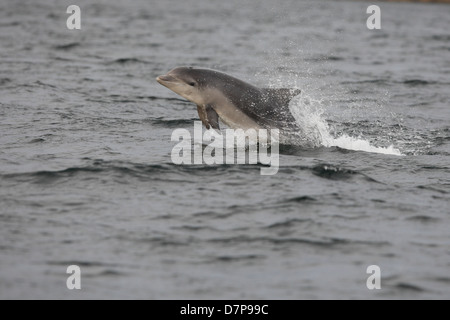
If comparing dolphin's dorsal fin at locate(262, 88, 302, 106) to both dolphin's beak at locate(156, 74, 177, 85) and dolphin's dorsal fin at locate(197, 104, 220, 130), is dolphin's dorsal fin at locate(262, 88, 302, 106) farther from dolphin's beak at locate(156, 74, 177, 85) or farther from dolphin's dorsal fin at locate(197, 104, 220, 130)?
dolphin's beak at locate(156, 74, 177, 85)

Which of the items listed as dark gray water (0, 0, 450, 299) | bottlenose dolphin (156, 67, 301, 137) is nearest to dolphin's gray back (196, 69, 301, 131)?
bottlenose dolphin (156, 67, 301, 137)

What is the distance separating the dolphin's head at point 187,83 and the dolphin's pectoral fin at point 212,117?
172 mm

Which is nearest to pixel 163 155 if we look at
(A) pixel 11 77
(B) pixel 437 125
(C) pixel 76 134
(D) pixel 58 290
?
(C) pixel 76 134

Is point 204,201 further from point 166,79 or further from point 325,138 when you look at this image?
point 325,138

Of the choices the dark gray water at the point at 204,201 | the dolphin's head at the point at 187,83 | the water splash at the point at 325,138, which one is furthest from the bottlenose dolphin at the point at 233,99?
the water splash at the point at 325,138

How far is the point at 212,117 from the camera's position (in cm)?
Result: 1364

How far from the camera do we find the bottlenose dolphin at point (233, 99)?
13.8 meters

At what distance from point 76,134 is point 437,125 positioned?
796 cm

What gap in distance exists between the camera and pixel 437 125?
57.7ft

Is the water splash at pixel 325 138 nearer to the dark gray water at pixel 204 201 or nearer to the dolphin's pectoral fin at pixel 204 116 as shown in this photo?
the dark gray water at pixel 204 201

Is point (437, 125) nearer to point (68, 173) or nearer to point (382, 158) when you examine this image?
point (382, 158)
